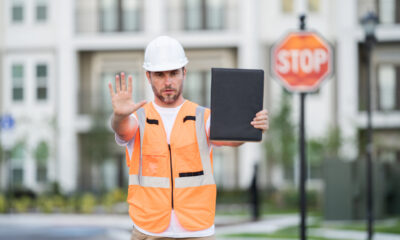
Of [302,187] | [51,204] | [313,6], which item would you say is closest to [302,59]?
[302,187]

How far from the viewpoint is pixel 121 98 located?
4.52 m

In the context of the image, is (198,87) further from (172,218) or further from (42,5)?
(172,218)

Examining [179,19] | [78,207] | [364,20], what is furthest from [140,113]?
[179,19]

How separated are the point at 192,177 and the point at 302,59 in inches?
258

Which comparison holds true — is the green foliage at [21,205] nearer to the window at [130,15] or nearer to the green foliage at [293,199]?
the green foliage at [293,199]

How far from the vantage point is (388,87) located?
33281 millimetres

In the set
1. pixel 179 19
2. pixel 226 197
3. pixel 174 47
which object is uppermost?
pixel 179 19

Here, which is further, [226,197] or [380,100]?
[380,100]

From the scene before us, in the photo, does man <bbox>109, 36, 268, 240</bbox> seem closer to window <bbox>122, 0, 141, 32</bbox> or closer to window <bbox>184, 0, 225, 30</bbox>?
window <bbox>184, 0, 225, 30</bbox>

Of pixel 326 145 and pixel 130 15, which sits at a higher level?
pixel 130 15

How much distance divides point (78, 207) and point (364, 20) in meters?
14.4

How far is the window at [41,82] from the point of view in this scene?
35.3 metres

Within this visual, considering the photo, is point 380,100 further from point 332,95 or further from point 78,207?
point 78,207

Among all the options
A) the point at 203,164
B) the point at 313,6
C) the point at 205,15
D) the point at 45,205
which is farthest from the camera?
the point at 205,15
